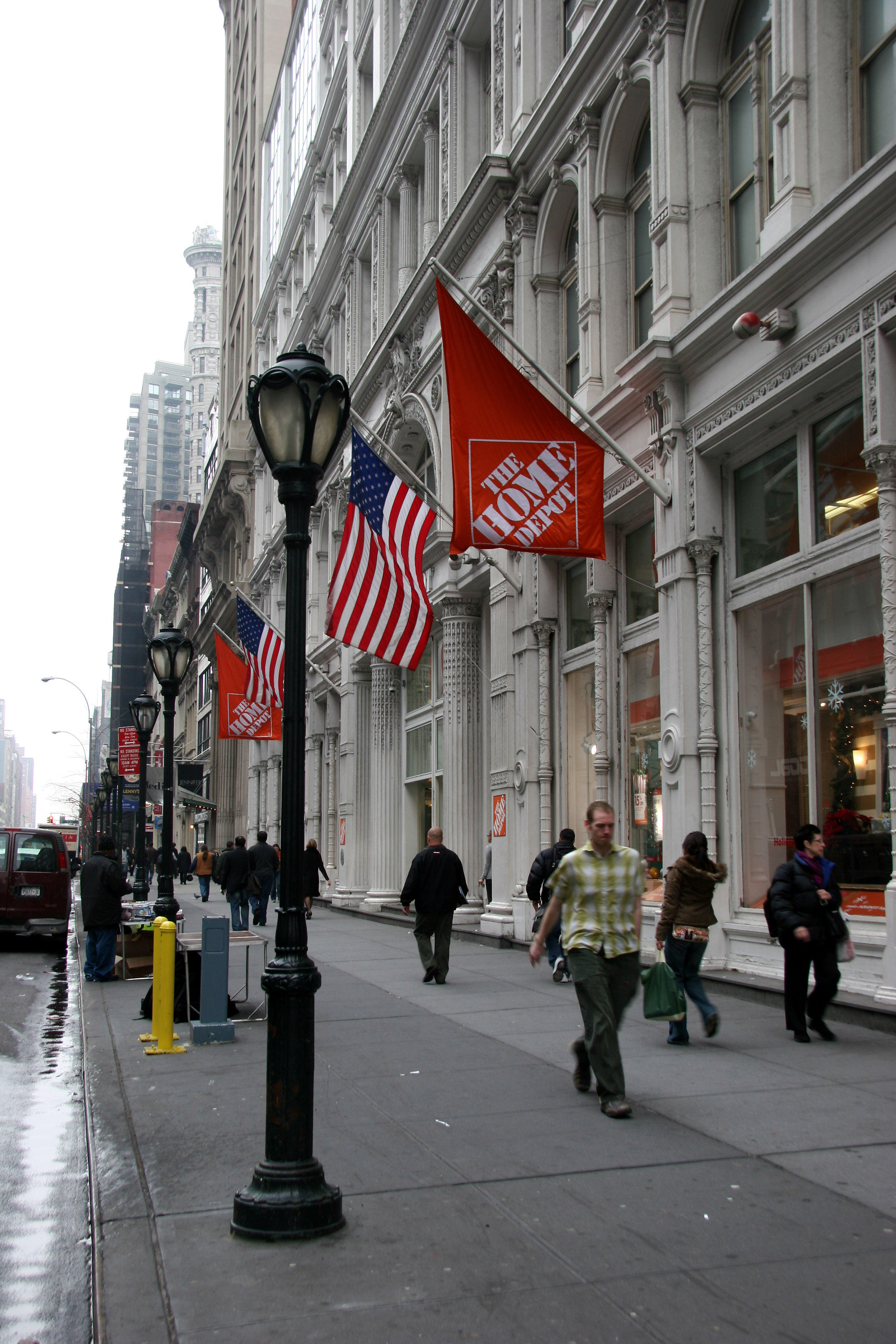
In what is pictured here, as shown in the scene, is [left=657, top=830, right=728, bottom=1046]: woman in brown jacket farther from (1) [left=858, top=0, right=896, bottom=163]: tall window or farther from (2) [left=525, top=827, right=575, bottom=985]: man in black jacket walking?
(1) [left=858, top=0, right=896, bottom=163]: tall window

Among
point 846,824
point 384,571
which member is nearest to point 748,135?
point 384,571

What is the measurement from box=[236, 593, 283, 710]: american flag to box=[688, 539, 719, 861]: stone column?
11.1 meters

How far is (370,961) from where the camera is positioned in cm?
1670

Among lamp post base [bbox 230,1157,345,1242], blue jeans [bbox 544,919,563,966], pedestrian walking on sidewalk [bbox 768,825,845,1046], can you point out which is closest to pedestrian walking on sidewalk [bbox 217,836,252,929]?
blue jeans [bbox 544,919,563,966]

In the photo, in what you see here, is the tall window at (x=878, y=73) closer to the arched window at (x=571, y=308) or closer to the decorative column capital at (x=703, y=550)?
the decorative column capital at (x=703, y=550)

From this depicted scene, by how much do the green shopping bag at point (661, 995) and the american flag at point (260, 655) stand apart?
49.7 ft

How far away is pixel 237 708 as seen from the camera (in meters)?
26.4

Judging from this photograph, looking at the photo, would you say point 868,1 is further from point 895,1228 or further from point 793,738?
point 895,1228

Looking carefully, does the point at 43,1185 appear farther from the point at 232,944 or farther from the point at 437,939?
the point at 437,939

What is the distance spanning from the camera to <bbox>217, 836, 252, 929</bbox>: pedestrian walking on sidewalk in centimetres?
2256

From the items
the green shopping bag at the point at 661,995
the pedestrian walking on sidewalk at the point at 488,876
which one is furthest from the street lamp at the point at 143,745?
the green shopping bag at the point at 661,995

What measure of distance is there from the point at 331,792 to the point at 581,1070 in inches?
1003

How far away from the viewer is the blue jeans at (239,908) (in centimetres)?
2252

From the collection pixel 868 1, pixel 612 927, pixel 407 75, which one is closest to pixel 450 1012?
pixel 612 927
